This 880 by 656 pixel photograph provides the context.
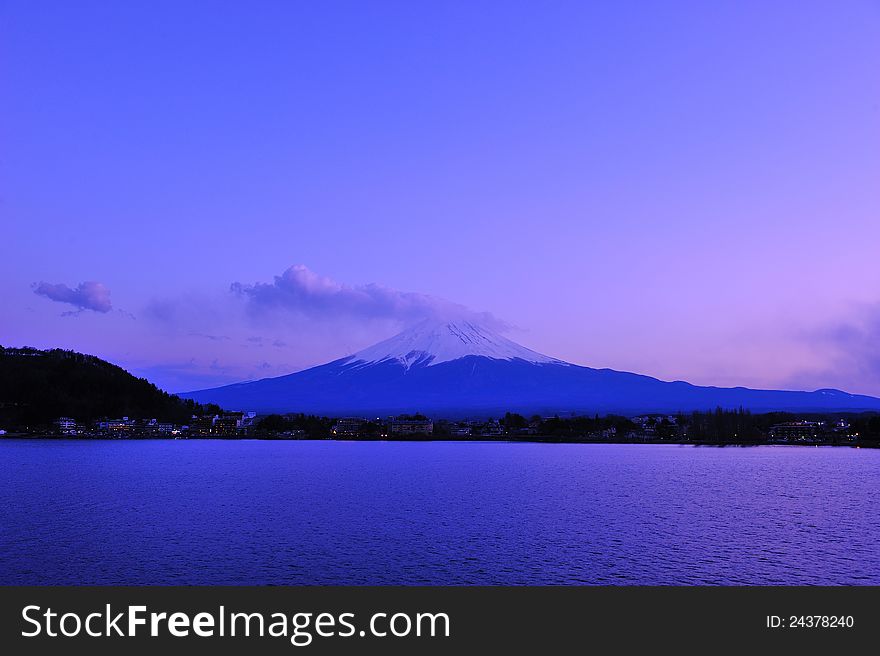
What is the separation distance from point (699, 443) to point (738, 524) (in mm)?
110159

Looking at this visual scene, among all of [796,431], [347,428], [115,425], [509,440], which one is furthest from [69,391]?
[796,431]

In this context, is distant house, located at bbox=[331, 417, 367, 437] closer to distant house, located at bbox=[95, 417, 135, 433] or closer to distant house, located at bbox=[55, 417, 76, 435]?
distant house, located at bbox=[95, 417, 135, 433]

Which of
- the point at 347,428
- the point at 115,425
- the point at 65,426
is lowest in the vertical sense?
the point at 347,428

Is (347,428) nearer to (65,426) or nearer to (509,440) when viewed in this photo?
(509,440)

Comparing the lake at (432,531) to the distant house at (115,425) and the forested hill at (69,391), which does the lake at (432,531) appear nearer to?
the distant house at (115,425)

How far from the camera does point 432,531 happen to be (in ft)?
86.5

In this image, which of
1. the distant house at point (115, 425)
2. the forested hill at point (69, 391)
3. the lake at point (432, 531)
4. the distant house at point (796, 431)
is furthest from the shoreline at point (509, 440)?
the lake at point (432, 531)

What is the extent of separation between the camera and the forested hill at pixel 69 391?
465 feet

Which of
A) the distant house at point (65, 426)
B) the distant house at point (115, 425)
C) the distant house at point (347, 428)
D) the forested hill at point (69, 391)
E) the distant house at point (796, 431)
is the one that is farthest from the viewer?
the distant house at point (347, 428)

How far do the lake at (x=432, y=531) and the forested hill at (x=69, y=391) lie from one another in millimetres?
104329

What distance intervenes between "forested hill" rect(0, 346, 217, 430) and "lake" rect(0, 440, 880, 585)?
10433 centimetres

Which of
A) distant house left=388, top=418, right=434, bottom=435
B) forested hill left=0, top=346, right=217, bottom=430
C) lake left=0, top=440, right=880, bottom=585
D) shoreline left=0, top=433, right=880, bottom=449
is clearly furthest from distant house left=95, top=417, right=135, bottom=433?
lake left=0, top=440, right=880, bottom=585

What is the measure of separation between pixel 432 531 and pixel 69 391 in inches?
5843

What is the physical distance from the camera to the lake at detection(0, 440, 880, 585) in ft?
A: 63.5
